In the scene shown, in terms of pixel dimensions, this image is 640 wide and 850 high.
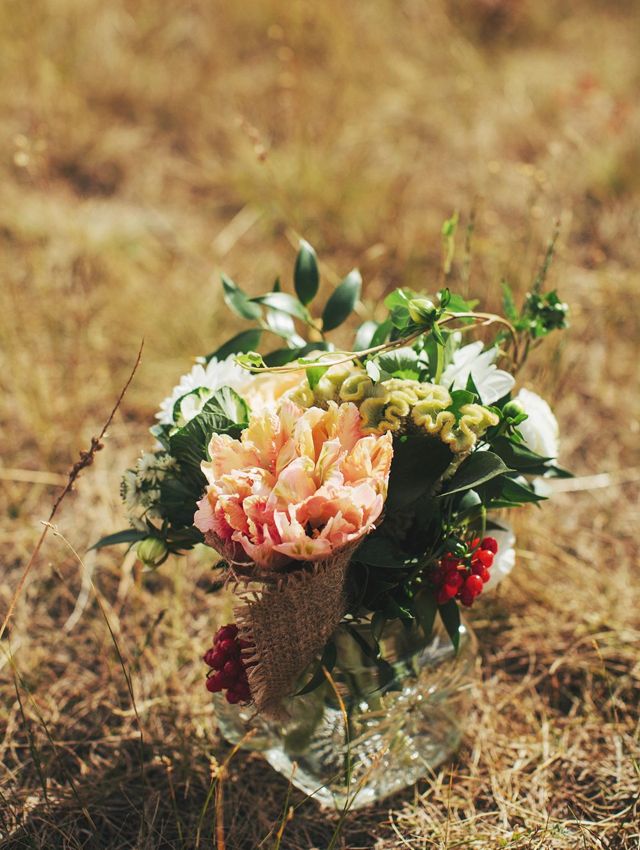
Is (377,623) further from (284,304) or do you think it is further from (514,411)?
(284,304)

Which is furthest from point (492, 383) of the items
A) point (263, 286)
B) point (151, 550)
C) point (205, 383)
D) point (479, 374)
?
Answer: point (263, 286)

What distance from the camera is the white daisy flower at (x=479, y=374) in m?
0.92

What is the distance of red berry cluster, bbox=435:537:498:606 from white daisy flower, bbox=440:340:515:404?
189mm

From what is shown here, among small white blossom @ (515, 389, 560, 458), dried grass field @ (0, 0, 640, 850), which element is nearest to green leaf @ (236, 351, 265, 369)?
small white blossom @ (515, 389, 560, 458)

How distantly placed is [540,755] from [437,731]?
21cm

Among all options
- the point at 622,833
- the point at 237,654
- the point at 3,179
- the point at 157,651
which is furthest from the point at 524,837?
the point at 3,179

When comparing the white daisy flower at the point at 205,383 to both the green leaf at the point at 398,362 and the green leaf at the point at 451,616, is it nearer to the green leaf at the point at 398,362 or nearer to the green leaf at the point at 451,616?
the green leaf at the point at 398,362

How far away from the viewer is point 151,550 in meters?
0.95

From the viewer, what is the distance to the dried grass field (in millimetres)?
1268

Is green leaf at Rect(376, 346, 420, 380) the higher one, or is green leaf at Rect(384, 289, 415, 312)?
green leaf at Rect(384, 289, 415, 312)

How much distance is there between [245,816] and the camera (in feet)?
4.06

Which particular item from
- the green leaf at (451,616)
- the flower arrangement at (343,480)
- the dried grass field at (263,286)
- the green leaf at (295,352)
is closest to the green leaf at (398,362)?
the flower arrangement at (343,480)

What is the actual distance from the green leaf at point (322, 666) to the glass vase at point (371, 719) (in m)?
0.02

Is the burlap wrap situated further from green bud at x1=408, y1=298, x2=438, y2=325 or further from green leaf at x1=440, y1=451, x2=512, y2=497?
green bud at x1=408, y1=298, x2=438, y2=325
